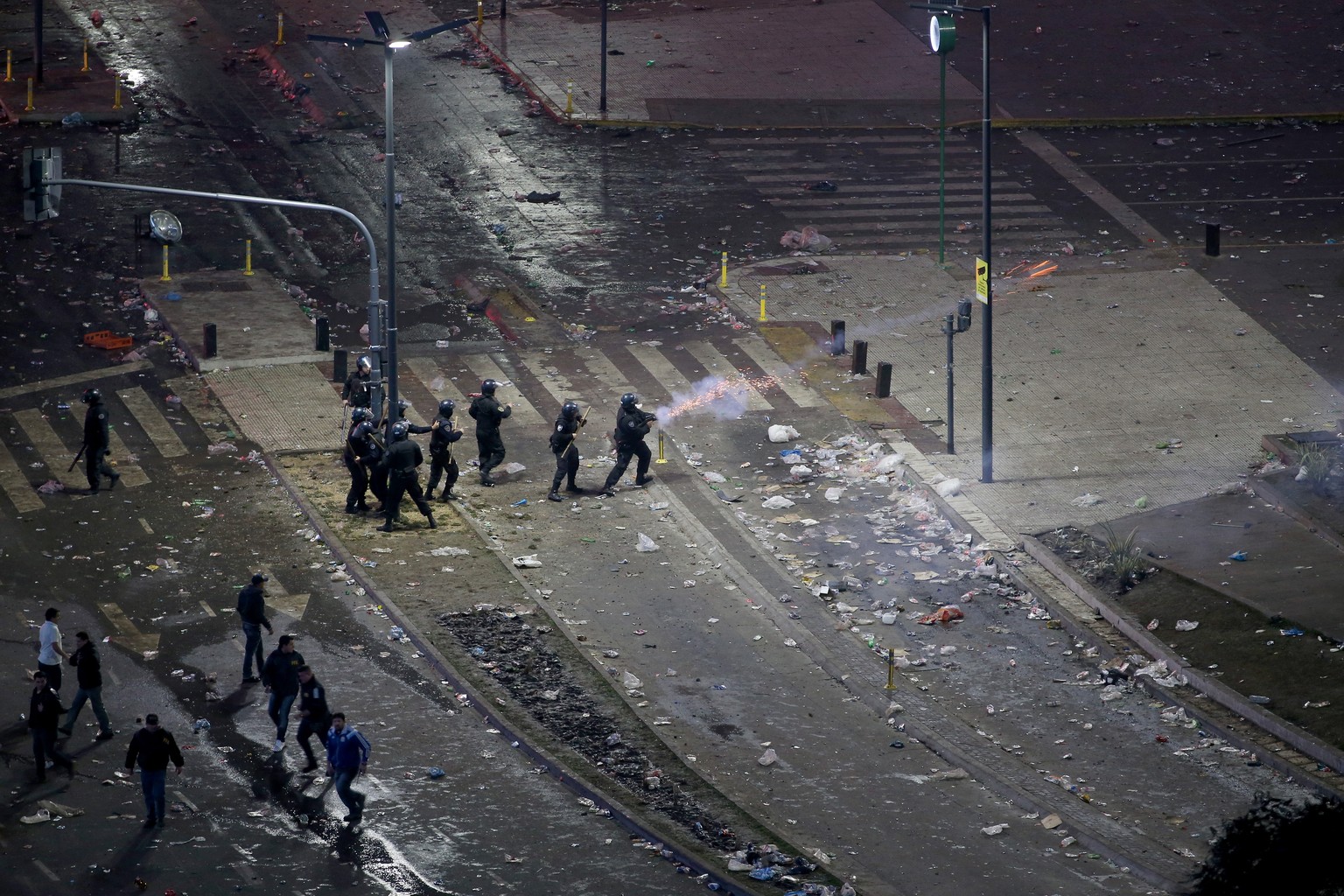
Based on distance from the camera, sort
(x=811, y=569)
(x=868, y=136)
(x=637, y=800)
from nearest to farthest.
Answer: (x=637, y=800) < (x=811, y=569) < (x=868, y=136)

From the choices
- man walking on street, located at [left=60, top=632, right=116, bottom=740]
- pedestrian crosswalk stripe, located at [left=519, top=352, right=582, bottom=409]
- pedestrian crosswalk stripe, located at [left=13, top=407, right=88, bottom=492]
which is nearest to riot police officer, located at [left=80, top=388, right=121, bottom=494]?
pedestrian crosswalk stripe, located at [left=13, top=407, right=88, bottom=492]

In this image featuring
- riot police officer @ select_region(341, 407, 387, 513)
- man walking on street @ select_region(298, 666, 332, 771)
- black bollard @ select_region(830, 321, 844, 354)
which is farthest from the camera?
black bollard @ select_region(830, 321, 844, 354)

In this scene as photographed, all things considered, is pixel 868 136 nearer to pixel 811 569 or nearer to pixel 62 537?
pixel 811 569

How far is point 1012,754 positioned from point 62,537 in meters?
12.1

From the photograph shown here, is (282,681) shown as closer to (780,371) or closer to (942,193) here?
(780,371)

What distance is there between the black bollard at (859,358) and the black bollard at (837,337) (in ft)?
2.20

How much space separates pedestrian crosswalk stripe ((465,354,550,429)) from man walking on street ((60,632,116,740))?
10010 millimetres

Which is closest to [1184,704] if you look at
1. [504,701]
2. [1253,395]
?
[504,701]

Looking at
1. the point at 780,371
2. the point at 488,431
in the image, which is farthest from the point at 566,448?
the point at 780,371

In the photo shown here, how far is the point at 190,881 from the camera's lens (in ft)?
54.4

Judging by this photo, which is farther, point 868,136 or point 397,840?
point 868,136

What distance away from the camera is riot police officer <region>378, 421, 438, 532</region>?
23.8 meters

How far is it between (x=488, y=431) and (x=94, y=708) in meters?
7.93

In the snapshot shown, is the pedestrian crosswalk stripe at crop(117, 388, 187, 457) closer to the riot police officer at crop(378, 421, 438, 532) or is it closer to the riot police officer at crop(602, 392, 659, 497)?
the riot police officer at crop(378, 421, 438, 532)
